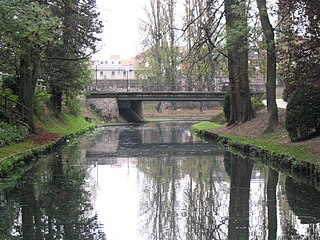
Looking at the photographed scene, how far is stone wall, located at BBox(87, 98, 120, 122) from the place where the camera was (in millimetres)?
60531

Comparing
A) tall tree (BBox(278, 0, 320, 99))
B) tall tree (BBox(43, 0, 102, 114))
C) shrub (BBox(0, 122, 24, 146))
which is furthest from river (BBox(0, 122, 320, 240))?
tall tree (BBox(43, 0, 102, 114))

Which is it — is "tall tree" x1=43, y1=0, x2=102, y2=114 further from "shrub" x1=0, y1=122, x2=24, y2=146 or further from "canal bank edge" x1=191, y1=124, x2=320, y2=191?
"canal bank edge" x1=191, y1=124, x2=320, y2=191

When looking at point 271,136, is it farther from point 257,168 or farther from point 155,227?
point 155,227

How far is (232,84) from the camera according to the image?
3097cm

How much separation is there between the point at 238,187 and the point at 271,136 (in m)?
9.62

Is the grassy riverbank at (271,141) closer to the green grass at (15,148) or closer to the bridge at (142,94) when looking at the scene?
the green grass at (15,148)

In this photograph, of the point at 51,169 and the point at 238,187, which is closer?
the point at 238,187

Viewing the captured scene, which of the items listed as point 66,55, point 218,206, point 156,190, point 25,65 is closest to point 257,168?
point 156,190

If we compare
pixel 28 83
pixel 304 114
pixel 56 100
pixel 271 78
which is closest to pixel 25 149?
pixel 28 83

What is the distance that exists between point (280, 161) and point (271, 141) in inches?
148

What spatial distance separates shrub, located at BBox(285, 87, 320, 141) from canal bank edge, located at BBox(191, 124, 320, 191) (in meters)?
1.15

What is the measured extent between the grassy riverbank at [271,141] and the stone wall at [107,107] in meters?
28.6

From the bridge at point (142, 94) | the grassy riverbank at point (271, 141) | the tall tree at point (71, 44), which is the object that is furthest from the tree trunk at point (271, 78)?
the bridge at point (142, 94)

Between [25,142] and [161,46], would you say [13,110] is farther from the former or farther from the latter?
[161,46]
